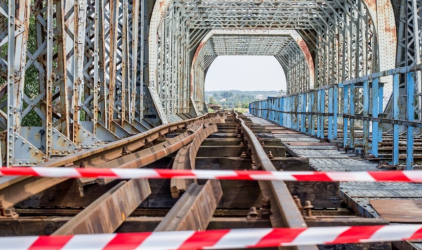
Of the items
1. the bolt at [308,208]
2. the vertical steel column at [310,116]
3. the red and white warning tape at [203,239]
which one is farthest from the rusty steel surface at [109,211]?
the vertical steel column at [310,116]

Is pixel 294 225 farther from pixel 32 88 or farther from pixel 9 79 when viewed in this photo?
pixel 32 88

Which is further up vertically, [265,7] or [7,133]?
[265,7]

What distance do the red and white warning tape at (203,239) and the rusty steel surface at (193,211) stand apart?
2.27ft

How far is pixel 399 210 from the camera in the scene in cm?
491

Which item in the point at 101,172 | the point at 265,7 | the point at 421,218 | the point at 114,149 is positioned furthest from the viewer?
the point at 265,7

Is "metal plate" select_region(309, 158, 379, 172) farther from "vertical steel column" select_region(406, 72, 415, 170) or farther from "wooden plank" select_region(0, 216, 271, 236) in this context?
"wooden plank" select_region(0, 216, 271, 236)

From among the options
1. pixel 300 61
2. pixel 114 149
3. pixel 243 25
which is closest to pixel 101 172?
pixel 114 149

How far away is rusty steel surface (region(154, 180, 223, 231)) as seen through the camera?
286 centimetres

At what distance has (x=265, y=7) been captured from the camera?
31.3 metres

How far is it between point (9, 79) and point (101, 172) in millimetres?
5382

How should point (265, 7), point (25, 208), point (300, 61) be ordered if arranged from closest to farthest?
point (25, 208)
point (265, 7)
point (300, 61)

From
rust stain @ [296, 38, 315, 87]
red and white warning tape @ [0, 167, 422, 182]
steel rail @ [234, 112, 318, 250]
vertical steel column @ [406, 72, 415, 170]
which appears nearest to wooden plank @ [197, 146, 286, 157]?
vertical steel column @ [406, 72, 415, 170]

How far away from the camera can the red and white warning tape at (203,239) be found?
6.63 feet

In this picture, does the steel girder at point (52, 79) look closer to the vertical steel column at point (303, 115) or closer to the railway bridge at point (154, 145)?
the railway bridge at point (154, 145)
